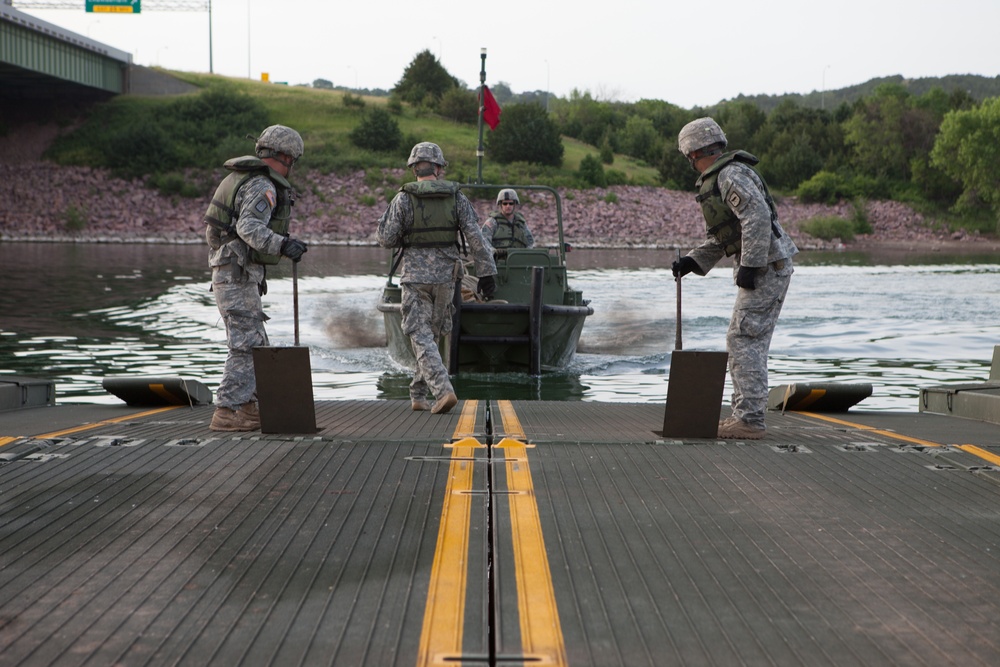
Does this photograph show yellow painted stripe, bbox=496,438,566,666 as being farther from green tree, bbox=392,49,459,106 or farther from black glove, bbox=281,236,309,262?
green tree, bbox=392,49,459,106

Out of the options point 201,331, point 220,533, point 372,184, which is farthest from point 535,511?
point 372,184

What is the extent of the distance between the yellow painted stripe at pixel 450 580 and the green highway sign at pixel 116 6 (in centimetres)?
6869

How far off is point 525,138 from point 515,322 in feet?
169

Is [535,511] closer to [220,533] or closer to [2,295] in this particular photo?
[220,533]

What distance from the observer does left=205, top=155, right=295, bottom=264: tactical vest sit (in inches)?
265

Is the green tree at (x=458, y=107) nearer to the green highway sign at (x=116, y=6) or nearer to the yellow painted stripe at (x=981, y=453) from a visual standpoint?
the green highway sign at (x=116, y=6)

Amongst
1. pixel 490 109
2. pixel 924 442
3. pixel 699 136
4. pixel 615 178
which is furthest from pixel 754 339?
pixel 615 178

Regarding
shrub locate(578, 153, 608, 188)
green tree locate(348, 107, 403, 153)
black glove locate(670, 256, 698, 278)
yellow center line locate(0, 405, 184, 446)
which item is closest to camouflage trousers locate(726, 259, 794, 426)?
black glove locate(670, 256, 698, 278)

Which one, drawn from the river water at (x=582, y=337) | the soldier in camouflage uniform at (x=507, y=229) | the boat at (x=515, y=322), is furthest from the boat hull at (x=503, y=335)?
the soldier in camouflage uniform at (x=507, y=229)

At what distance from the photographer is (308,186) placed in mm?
60812

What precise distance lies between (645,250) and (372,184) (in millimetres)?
16173

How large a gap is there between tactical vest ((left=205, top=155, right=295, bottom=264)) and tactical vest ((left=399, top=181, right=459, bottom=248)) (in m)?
1.56

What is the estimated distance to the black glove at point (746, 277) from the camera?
6.36 m

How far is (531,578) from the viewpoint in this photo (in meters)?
3.53
